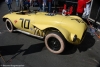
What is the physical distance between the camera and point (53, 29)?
4.24 metres

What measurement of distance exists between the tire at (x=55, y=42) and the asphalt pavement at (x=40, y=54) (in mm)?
176

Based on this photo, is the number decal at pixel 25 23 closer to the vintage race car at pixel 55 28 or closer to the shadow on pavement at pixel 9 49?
the vintage race car at pixel 55 28

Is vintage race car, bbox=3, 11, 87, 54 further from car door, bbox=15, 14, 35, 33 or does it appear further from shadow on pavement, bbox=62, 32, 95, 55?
shadow on pavement, bbox=62, 32, 95, 55

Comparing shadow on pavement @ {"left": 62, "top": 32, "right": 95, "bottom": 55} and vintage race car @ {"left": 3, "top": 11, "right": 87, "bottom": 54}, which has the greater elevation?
vintage race car @ {"left": 3, "top": 11, "right": 87, "bottom": 54}

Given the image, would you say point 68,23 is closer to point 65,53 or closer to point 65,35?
point 65,35

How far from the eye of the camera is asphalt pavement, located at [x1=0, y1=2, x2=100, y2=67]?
3871 mm

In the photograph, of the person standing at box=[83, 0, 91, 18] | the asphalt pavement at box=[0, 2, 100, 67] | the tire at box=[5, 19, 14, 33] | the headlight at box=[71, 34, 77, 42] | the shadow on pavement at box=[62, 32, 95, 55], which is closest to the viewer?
the headlight at box=[71, 34, 77, 42]

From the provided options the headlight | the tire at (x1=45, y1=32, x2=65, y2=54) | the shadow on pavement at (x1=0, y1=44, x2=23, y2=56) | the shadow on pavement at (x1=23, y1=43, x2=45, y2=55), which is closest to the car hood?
the headlight

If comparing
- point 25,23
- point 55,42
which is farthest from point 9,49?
point 55,42

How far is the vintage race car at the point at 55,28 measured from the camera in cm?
394

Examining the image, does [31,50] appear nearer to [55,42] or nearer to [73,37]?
[55,42]

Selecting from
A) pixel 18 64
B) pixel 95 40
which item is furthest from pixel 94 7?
pixel 18 64

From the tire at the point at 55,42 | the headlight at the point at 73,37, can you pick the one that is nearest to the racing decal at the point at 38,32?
the tire at the point at 55,42

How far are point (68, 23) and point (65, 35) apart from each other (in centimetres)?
53
